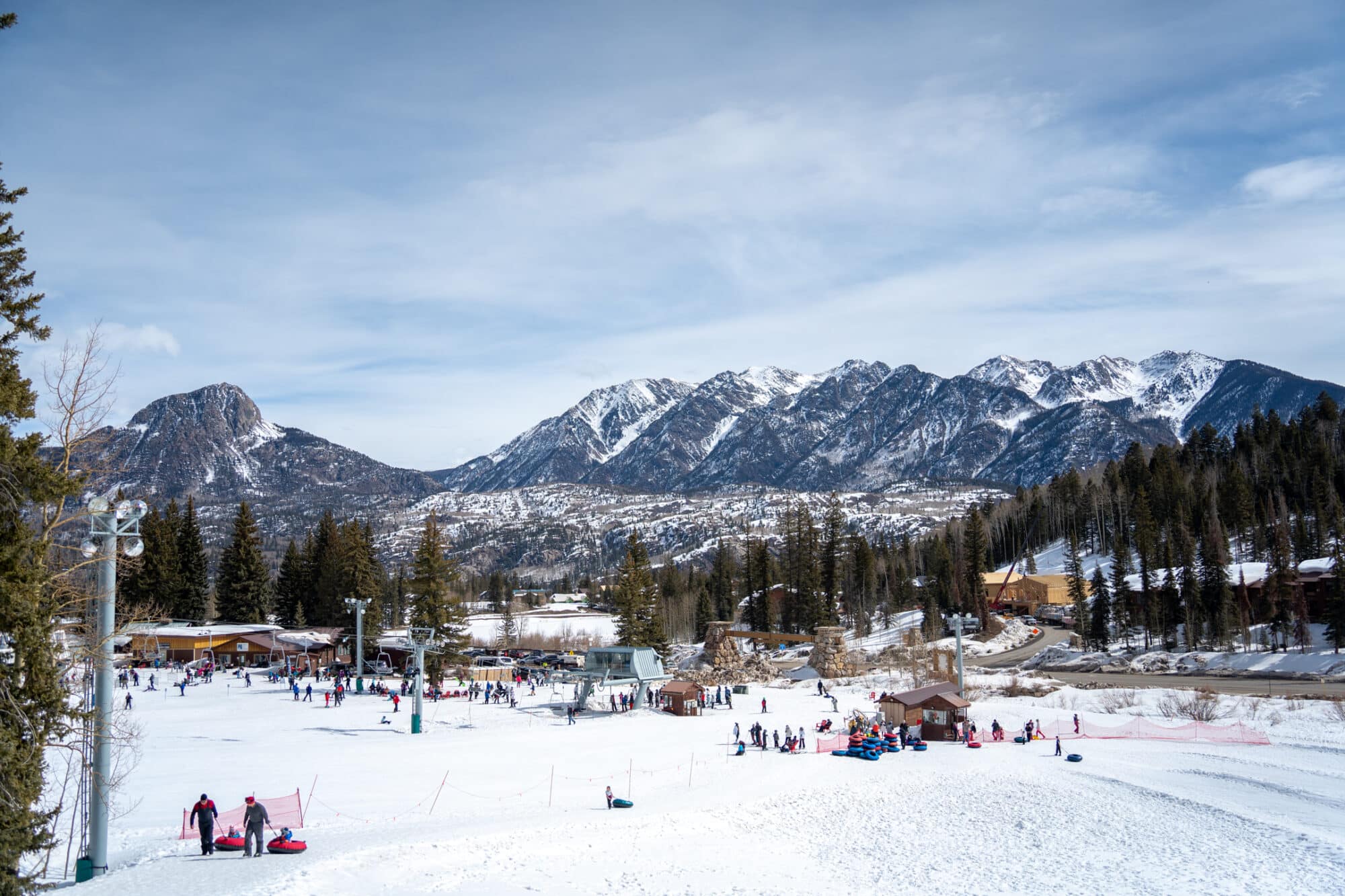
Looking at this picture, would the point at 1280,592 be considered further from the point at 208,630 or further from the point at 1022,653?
the point at 208,630

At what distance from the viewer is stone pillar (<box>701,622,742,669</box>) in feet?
241

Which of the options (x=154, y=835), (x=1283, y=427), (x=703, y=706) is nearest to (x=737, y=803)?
(x=154, y=835)

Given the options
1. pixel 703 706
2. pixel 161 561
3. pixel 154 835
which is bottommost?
pixel 703 706

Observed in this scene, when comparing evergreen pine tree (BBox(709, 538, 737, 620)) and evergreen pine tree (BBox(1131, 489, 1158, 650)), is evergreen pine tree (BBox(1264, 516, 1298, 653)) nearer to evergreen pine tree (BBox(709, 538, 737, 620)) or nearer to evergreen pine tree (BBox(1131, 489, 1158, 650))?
evergreen pine tree (BBox(1131, 489, 1158, 650))

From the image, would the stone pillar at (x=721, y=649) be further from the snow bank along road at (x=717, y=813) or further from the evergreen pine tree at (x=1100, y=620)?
the snow bank along road at (x=717, y=813)

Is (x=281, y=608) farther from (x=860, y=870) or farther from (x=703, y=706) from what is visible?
(x=860, y=870)

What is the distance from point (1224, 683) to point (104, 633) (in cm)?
5917

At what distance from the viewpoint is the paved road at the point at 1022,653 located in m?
74.8

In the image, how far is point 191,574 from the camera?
81000 mm

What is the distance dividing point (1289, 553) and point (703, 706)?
54439mm

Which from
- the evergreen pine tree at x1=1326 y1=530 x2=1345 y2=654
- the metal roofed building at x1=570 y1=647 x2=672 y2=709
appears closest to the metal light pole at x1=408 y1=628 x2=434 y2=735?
the metal roofed building at x1=570 y1=647 x2=672 y2=709

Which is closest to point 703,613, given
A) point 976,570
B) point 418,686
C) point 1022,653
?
point 976,570

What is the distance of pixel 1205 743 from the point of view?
36.5m

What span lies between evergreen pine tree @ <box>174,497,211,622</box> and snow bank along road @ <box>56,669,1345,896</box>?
40.2 m
